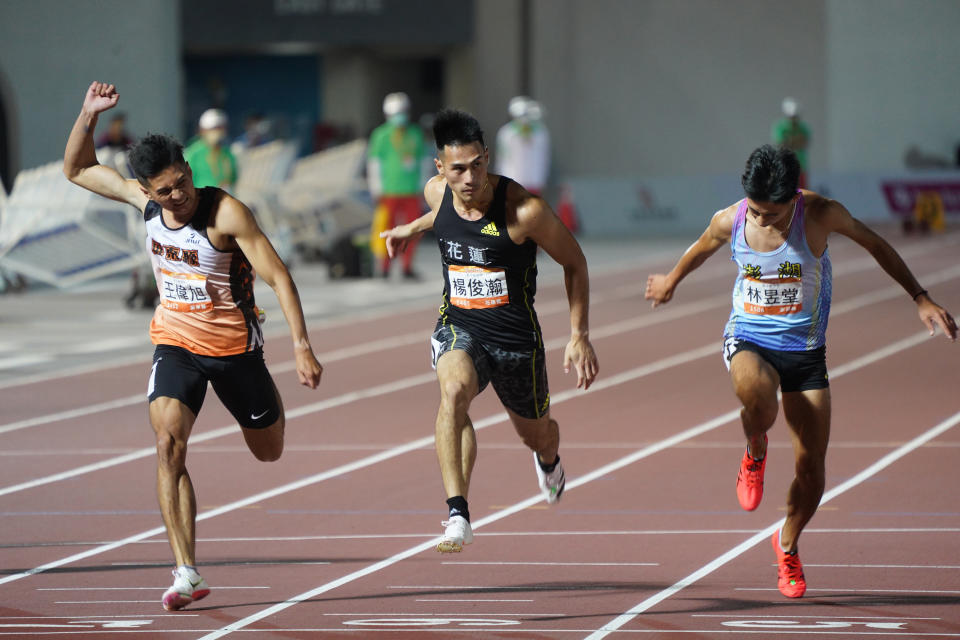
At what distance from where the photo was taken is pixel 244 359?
714 centimetres

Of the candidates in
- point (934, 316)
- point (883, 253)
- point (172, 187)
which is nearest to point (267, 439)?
point (172, 187)

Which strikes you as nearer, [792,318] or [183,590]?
[183,590]

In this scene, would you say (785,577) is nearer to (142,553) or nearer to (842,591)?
(842,591)

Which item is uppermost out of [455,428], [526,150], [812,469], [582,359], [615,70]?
[582,359]

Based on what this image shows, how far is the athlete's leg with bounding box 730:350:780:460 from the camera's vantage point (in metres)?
6.93

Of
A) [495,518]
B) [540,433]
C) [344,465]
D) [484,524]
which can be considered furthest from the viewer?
[344,465]

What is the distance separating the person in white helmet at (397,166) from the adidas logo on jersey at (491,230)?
13988 mm

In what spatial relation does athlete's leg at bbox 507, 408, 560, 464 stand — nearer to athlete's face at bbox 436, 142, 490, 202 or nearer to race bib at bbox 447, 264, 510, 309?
race bib at bbox 447, 264, 510, 309

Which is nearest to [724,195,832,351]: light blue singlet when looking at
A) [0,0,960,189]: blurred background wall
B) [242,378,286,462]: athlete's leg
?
[242,378,286,462]: athlete's leg

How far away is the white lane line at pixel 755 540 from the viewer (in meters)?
6.55

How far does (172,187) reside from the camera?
266 inches

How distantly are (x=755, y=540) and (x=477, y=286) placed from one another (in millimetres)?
2021

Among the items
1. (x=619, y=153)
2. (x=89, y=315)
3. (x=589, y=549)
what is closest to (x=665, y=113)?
(x=619, y=153)

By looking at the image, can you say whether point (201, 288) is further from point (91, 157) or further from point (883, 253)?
point (883, 253)
